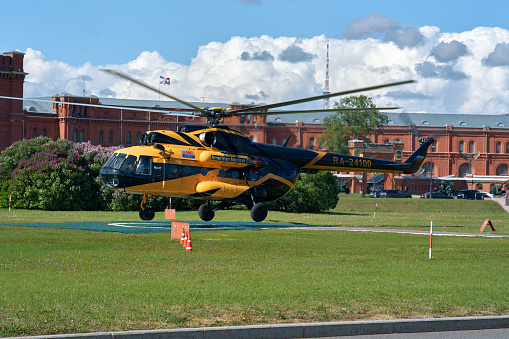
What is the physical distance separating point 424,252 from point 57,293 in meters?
11.2

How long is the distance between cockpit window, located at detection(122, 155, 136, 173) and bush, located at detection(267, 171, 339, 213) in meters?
27.3

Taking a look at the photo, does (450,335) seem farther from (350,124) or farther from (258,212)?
(350,124)

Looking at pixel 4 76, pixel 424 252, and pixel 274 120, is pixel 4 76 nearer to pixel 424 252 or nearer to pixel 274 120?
pixel 274 120

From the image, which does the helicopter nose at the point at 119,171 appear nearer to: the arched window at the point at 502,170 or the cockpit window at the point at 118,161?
the cockpit window at the point at 118,161

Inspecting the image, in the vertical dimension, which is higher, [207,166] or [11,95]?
[11,95]

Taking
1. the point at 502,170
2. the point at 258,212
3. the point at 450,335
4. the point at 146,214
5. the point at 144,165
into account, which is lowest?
the point at 450,335

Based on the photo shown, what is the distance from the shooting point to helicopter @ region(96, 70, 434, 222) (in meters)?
24.3

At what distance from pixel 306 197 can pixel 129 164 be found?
2882cm

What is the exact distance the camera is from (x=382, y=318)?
30.7ft

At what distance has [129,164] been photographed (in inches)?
953

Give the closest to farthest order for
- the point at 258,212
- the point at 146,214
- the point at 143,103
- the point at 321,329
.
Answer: the point at 321,329 → the point at 258,212 → the point at 146,214 → the point at 143,103

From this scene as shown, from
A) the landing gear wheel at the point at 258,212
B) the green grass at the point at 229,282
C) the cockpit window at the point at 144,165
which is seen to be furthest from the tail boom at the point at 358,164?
the green grass at the point at 229,282

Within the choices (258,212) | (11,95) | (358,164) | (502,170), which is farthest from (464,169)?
(258,212)

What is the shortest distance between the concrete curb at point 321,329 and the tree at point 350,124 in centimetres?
10203
